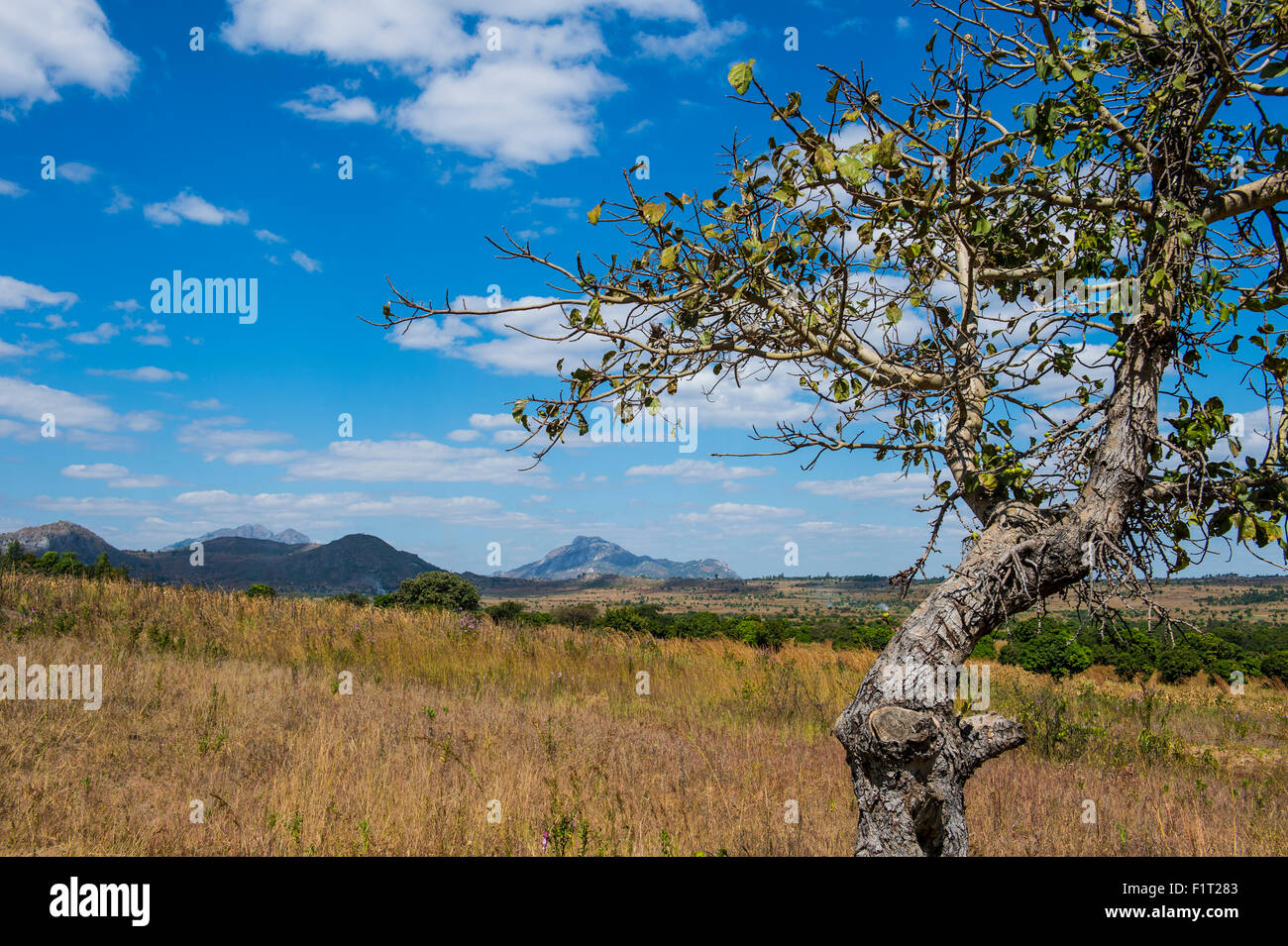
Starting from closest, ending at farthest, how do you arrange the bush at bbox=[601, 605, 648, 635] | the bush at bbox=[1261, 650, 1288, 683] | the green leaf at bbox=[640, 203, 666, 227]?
the green leaf at bbox=[640, 203, 666, 227] < the bush at bbox=[1261, 650, 1288, 683] < the bush at bbox=[601, 605, 648, 635]

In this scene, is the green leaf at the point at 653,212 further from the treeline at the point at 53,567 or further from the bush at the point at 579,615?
the bush at the point at 579,615

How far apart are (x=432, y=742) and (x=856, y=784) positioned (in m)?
4.95

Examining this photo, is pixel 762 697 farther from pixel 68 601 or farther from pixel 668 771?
pixel 68 601

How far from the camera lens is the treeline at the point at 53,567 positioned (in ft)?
49.4

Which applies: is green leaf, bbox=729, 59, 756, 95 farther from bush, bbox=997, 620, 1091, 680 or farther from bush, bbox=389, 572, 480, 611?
bush, bbox=389, 572, 480, 611

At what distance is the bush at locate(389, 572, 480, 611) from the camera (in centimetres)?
2255

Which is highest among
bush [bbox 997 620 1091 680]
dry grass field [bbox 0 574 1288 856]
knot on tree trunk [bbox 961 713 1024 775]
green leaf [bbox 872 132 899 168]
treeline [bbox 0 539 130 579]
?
green leaf [bbox 872 132 899 168]

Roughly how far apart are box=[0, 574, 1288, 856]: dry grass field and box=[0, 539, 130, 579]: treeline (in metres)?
2.36

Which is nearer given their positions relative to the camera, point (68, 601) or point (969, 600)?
point (969, 600)

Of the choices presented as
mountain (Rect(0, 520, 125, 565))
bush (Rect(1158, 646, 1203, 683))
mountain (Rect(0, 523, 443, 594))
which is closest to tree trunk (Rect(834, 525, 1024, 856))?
bush (Rect(1158, 646, 1203, 683))

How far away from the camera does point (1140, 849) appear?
16.5ft

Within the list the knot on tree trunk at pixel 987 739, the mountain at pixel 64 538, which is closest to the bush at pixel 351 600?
the knot on tree trunk at pixel 987 739

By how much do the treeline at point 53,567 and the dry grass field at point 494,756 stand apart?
2.36 meters

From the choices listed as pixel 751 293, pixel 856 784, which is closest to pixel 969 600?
pixel 856 784
